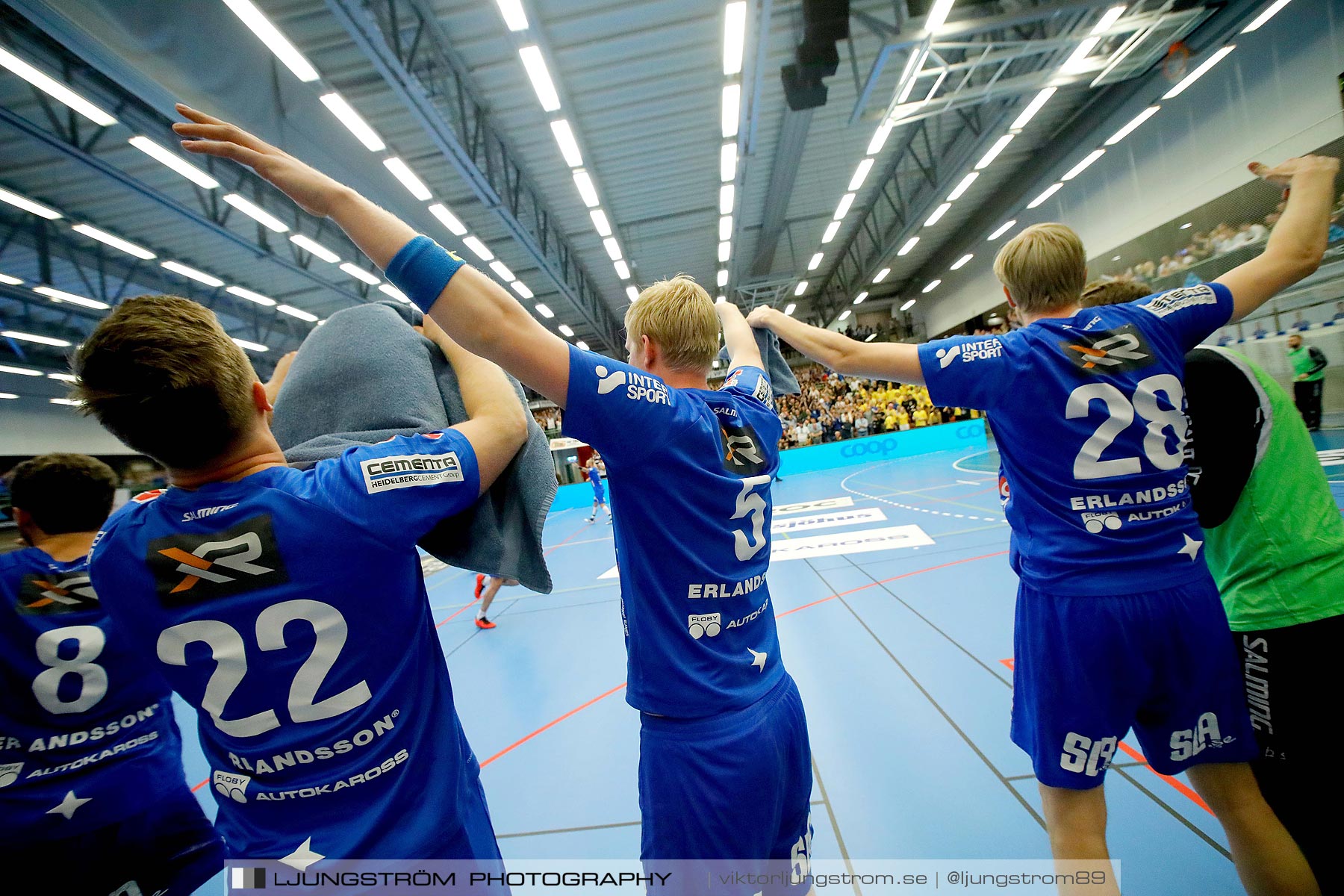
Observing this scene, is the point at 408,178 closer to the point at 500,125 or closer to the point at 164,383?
the point at 500,125

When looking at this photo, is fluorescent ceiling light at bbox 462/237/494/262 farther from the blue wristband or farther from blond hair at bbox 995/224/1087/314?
the blue wristband

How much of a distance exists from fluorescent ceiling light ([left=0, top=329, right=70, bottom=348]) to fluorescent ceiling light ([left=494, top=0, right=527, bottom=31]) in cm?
1539

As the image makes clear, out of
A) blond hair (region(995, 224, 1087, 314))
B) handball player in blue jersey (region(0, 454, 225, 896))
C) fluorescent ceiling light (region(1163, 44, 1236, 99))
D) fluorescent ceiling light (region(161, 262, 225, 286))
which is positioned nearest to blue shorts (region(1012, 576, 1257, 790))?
blond hair (region(995, 224, 1087, 314))

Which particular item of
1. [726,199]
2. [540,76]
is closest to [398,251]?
[540,76]

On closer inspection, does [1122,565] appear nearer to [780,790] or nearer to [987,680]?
[780,790]

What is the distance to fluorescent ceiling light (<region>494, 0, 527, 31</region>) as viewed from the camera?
6.21 meters

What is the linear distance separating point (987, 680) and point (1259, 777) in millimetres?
1899

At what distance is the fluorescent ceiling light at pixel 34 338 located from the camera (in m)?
13.1

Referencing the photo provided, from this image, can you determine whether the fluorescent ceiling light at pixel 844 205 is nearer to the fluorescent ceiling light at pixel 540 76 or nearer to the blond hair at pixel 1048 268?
the fluorescent ceiling light at pixel 540 76

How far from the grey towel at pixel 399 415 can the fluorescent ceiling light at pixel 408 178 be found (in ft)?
31.4

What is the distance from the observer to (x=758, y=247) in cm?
1795

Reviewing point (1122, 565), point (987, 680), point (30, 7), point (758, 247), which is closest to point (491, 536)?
point (1122, 565)

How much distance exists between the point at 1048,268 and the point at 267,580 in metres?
2.12

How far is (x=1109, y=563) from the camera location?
58.2 inches
